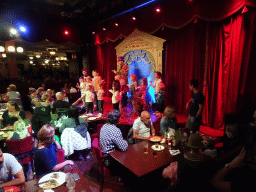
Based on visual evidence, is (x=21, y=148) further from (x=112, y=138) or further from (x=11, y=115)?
(x=112, y=138)

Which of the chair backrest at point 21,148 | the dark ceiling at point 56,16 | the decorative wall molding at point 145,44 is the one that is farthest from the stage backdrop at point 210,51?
the chair backrest at point 21,148

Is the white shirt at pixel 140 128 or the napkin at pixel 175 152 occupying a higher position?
the white shirt at pixel 140 128

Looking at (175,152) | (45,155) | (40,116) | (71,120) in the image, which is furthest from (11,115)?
(175,152)

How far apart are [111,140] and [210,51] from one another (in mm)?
3925

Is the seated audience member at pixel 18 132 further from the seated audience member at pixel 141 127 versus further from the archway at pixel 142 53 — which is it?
the archway at pixel 142 53

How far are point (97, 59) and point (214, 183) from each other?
8.92m

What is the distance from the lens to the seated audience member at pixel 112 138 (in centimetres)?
255

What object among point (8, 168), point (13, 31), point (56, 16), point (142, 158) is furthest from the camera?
point (56, 16)

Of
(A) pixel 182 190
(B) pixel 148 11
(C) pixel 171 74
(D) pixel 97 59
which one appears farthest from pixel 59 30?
(A) pixel 182 190

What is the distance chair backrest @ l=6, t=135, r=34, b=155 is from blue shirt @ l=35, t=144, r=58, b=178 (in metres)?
0.99

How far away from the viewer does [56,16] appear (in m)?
7.79

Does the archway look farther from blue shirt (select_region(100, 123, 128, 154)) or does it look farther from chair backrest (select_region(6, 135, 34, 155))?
chair backrest (select_region(6, 135, 34, 155))

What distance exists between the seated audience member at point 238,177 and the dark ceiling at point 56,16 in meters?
5.80

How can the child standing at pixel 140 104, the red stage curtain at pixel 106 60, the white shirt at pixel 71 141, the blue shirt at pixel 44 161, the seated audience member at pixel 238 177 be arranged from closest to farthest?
the seated audience member at pixel 238 177 → the blue shirt at pixel 44 161 → the white shirt at pixel 71 141 → the child standing at pixel 140 104 → the red stage curtain at pixel 106 60
